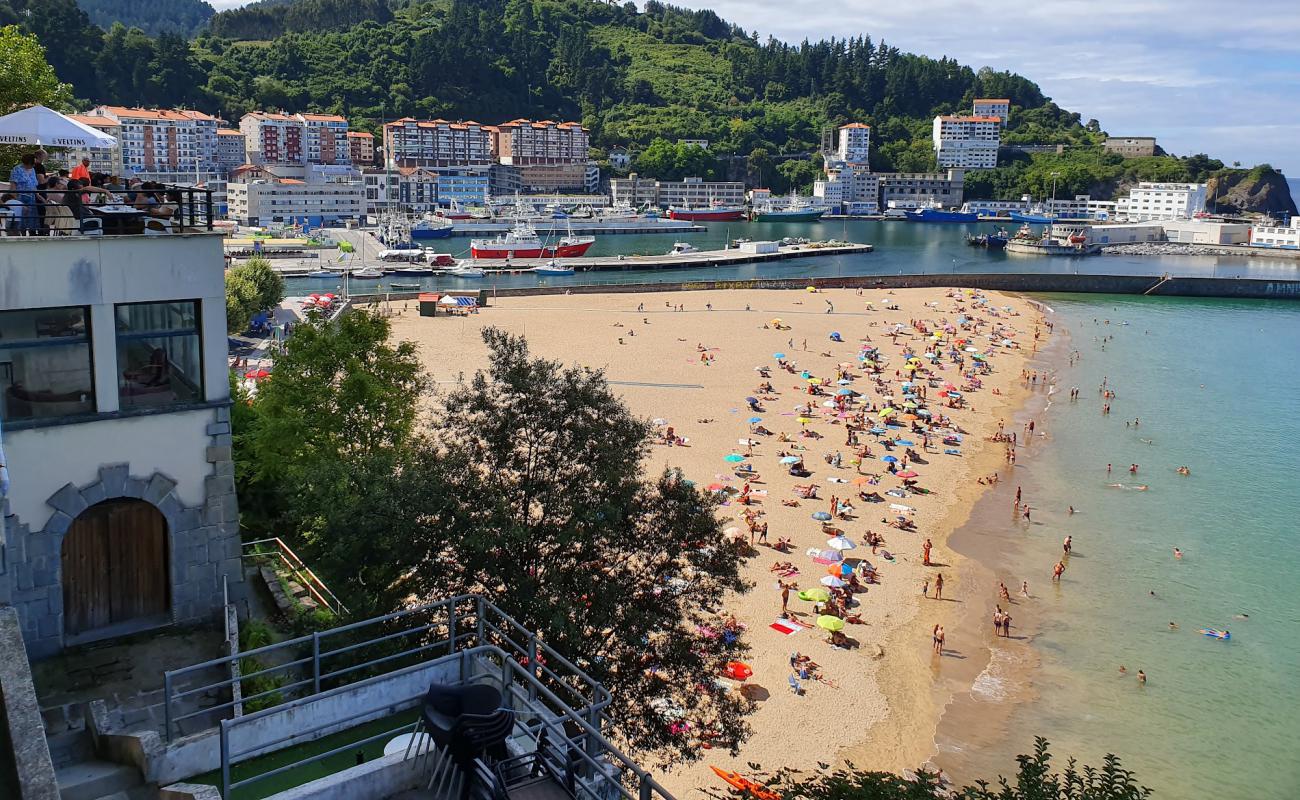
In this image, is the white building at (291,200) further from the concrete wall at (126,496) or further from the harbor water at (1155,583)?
the concrete wall at (126,496)

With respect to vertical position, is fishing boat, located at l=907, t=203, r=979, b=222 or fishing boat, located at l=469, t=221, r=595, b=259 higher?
fishing boat, located at l=907, t=203, r=979, b=222

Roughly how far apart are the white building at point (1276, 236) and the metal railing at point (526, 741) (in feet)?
399

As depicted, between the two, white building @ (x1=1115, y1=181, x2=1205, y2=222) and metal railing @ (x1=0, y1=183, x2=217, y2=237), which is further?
white building @ (x1=1115, y1=181, x2=1205, y2=222)

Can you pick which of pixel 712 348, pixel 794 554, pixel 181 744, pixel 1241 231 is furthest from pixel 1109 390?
pixel 1241 231

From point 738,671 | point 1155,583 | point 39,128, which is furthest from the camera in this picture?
point 1155,583

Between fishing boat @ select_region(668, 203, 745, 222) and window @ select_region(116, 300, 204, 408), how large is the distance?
4919 inches

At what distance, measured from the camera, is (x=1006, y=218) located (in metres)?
146

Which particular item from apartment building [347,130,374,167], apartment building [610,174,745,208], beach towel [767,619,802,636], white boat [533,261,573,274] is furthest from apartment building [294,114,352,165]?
beach towel [767,619,802,636]

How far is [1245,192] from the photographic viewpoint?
496 feet

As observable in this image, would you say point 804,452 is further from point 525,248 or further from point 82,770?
point 525,248

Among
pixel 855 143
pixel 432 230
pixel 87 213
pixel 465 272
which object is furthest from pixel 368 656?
pixel 855 143

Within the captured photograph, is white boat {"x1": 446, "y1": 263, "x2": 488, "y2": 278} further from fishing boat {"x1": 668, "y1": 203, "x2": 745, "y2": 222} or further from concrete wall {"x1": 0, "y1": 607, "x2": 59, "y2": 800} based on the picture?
concrete wall {"x1": 0, "y1": 607, "x2": 59, "y2": 800}

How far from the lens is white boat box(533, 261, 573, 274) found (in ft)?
251

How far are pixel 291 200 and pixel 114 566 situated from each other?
337 feet
